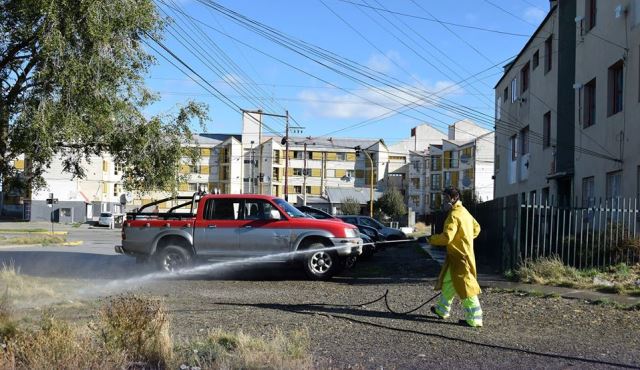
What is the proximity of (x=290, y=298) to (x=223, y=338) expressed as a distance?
14.1 feet

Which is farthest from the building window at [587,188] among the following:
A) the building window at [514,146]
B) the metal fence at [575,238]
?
the building window at [514,146]

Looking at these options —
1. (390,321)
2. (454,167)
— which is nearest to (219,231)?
(390,321)

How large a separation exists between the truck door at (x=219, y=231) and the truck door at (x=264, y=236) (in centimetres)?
17

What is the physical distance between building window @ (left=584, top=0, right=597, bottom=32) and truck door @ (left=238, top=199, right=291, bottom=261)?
13.7m

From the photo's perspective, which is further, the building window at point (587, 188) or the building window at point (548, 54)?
the building window at point (548, 54)

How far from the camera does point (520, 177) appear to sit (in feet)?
110

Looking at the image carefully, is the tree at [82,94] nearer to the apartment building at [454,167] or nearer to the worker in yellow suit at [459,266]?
the worker in yellow suit at [459,266]

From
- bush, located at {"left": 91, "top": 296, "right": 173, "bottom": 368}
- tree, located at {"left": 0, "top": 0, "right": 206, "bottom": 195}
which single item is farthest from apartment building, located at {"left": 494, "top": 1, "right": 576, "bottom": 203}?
bush, located at {"left": 91, "top": 296, "right": 173, "bottom": 368}

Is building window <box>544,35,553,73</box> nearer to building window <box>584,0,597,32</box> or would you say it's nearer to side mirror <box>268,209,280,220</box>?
building window <box>584,0,597,32</box>

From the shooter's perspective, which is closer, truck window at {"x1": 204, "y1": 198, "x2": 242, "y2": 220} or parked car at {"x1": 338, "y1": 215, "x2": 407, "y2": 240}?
truck window at {"x1": 204, "y1": 198, "x2": 242, "y2": 220}

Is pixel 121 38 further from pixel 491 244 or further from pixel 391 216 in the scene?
pixel 391 216

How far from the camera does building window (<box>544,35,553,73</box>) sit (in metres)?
27.3

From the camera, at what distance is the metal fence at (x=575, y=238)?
14578 millimetres

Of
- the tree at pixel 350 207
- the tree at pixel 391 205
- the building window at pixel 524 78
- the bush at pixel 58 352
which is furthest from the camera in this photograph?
the tree at pixel 391 205
